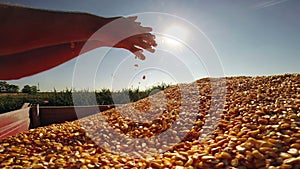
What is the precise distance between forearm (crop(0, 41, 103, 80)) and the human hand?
17 cm

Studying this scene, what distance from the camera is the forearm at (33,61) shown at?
102 cm

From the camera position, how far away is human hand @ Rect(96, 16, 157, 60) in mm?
887

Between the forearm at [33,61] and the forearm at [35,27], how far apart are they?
23cm

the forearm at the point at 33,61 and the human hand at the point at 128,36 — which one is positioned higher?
the human hand at the point at 128,36

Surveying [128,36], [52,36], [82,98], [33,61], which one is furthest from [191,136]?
[82,98]

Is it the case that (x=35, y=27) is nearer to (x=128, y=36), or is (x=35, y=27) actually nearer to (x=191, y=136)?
(x=128, y=36)

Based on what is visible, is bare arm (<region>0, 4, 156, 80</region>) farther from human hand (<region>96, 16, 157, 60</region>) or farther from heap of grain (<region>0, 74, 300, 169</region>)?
heap of grain (<region>0, 74, 300, 169</region>)

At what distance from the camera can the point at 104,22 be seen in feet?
2.84

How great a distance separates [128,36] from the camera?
0.99 m

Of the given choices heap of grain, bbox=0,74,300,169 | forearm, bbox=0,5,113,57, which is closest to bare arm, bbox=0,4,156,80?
forearm, bbox=0,5,113,57

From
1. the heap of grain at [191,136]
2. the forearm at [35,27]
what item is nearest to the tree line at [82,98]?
the heap of grain at [191,136]

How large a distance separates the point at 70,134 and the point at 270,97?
1.62m

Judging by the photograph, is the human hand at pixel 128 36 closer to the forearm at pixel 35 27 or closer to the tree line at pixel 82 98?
the forearm at pixel 35 27

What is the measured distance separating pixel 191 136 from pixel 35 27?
1.30 m
